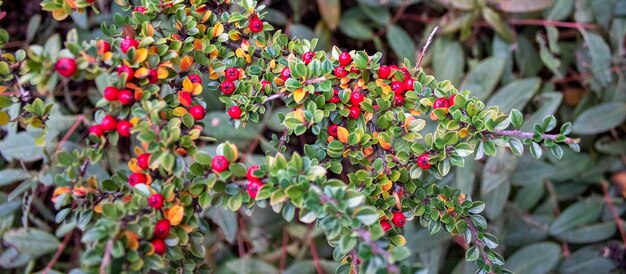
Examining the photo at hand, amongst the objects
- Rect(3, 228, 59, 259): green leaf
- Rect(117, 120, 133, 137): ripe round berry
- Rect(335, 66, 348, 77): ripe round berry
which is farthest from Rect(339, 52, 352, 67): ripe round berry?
Rect(3, 228, 59, 259): green leaf

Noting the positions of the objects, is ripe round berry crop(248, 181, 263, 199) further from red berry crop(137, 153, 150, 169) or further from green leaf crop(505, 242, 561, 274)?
green leaf crop(505, 242, 561, 274)

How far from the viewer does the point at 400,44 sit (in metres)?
1.52

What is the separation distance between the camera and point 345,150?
77 centimetres

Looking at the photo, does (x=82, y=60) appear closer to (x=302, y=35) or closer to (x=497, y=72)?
(x=302, y=35)

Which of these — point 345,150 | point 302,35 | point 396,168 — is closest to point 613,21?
point 302,35

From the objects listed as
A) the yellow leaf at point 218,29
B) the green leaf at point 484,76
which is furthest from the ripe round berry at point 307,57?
the green leaf at point 484,76

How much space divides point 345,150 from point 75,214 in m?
0.40

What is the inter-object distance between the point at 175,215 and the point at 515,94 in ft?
3.33

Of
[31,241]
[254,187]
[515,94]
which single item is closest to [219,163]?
[254,187]

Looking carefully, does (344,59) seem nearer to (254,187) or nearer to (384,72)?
(384,72)

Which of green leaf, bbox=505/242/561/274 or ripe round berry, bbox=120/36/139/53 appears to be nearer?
ripe round berry, bbox=120/36/139/53

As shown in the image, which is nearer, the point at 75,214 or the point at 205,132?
the point at 75,214

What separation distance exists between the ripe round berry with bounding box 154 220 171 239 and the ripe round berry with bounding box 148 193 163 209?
0.07 ft

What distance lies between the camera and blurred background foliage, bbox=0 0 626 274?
1.32 metres
